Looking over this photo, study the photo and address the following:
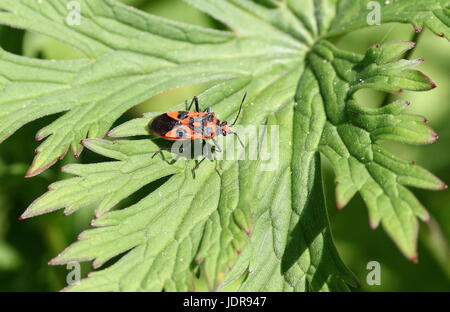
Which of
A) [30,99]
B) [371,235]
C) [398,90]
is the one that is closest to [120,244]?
[30,99]

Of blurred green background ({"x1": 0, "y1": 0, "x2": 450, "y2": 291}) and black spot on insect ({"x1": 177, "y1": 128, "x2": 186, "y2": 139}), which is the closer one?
black spot on insect ({"x1": 177, "y1": 128, "x2": 186, "y2": 139})

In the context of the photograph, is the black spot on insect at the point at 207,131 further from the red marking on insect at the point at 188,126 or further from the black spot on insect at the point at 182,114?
the black spot on insect at the point at 182,114

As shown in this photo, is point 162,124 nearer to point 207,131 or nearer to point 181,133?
point 181,133

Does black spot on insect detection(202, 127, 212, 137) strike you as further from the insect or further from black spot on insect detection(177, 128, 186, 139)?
black spot on insect detection(177, 128, 186, 139)

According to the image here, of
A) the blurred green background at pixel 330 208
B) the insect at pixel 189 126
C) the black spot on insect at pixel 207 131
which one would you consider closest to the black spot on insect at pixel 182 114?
the insect at pixel 189 126

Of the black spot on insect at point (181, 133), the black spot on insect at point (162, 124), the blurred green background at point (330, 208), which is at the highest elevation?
the black spot on insect at point (162, 124)

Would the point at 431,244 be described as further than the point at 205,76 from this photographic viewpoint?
Yes

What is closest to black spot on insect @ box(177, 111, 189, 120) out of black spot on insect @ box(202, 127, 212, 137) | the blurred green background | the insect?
the insect
